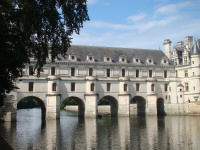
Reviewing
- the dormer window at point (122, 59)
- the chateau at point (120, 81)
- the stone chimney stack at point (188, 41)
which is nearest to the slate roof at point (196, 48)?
the chateau at point (120, 81)

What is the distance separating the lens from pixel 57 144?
897 inches

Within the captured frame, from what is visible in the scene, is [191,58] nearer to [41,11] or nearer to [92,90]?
[92,90]

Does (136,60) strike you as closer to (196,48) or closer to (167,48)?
(167,48)

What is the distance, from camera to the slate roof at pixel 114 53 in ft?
167

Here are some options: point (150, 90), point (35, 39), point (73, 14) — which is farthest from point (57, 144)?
point (150, 90)

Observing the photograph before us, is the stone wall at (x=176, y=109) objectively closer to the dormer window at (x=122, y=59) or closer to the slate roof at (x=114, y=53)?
the slate roof at (x=114, y=53)

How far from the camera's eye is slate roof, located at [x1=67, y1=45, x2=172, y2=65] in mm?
50906

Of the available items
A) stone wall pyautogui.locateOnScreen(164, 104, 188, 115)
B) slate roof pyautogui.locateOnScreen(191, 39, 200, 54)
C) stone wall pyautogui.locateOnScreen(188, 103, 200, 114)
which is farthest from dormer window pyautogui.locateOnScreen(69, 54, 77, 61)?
stone wall pyautogui.locateOnScreen(188, 103, 200, 114)

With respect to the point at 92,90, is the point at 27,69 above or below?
above

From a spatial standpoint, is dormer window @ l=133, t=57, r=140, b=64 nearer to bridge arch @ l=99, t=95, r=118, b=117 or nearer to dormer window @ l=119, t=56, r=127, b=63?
dormer window @ l=119, t=56, r=127, b=63

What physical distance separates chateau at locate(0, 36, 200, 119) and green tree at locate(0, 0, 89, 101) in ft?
94.9

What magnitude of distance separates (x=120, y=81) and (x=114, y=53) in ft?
20.9

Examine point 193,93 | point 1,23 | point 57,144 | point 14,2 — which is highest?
point 14,2

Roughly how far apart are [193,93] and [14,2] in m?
44.5
